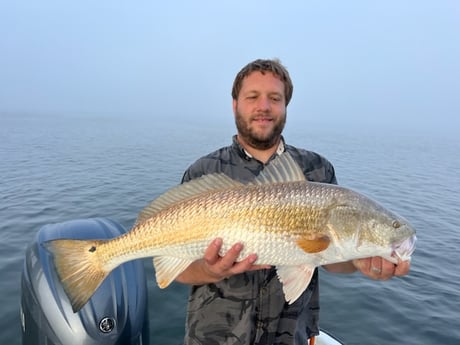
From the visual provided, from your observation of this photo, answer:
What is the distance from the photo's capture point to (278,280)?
10.6 ft

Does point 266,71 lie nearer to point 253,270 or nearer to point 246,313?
point 253,270

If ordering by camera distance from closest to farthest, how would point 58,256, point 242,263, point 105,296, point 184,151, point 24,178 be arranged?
point 242,263 < point 58,256 < point 105,296 < point 24,178 < point 184,151

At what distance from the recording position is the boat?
3.38m

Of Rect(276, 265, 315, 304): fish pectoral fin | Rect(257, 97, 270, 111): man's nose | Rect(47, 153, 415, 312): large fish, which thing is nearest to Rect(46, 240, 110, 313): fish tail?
Rect(47, 153, 415, 312): large fish

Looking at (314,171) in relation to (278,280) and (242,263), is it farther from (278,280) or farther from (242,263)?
(242,263)

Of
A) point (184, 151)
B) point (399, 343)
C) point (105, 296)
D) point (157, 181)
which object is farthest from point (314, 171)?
point (184, 151)

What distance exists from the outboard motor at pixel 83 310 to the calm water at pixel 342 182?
2581 millimetres

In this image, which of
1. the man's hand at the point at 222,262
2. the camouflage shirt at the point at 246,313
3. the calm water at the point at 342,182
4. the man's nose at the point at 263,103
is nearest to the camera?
the man's hand at the point at 222,262

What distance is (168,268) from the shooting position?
10.0 ft

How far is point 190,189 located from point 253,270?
0.99m

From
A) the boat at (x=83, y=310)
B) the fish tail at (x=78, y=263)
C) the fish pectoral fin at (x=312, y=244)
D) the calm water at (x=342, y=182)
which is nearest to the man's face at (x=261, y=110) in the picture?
the fish pectoral fin at (x=312, y=244)

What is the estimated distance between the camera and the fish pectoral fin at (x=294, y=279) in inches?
113

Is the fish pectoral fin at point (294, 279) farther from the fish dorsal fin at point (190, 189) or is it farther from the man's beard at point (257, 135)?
the man's beard at point (257, 135)

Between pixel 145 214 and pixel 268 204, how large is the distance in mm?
1165
